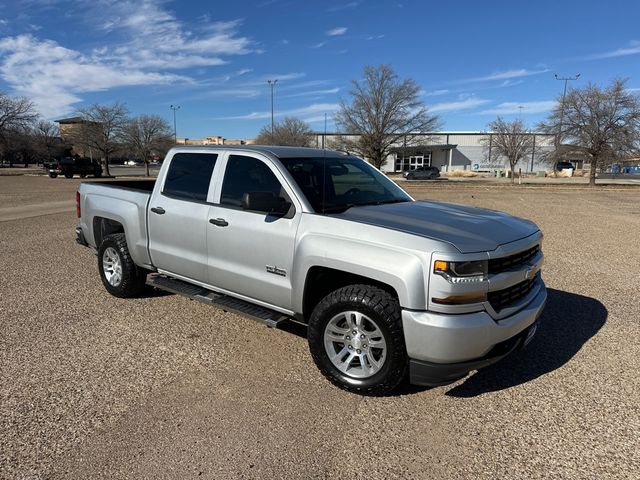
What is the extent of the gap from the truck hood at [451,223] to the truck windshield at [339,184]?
212mm

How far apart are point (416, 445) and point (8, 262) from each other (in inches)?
298

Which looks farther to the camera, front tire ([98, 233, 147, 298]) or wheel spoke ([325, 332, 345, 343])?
front tire ([98, 233, 147, 298])

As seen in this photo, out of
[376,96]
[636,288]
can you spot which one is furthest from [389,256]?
[376,96]

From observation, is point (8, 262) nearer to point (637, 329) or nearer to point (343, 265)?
point (343, 265)

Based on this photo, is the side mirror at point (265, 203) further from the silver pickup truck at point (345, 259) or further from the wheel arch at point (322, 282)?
the wheel arch at point (322, 282)

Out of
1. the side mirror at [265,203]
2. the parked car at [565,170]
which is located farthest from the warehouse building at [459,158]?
the side mirror at [265,203]

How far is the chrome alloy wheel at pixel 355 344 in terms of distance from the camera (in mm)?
3357

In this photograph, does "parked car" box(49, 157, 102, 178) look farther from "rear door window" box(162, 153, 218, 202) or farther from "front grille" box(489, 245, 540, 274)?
"front grille" box(489, 245, 540, 274)

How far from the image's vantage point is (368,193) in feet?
14.8

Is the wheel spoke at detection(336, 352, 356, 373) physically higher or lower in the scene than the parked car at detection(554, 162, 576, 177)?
lower

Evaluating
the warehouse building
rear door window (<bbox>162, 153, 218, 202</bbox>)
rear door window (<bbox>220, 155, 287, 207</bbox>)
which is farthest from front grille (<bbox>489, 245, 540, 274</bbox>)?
the warehouse building

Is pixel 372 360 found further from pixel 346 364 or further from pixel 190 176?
pixel 190 176

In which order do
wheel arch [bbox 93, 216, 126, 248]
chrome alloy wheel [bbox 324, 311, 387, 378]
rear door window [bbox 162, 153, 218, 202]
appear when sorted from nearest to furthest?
1. chrome alloy wheel [bbox 324, 311, 387, 378]
2. rear door window [bbox 162, 153, 218, 202]
3. wheel arch [bbox 93, 216, 126, 248]

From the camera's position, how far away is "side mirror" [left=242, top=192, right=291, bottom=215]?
143 inches
